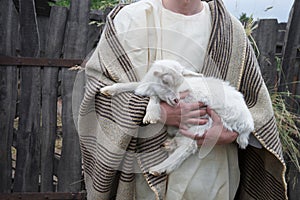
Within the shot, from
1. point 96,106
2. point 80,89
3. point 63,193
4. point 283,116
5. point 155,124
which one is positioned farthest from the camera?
point 63,193

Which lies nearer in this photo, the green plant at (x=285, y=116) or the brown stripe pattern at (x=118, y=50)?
the brown stripe pattern at (x=118, y=50)

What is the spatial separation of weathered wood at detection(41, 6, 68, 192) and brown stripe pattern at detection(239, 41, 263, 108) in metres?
1.46

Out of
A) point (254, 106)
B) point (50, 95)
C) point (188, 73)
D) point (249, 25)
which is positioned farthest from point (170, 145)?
point (50, 95)

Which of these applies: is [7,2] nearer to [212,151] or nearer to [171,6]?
[171,6]

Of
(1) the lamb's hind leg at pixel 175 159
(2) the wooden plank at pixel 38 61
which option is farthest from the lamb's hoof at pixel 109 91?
(2) the wooden plank at pixel 38 61

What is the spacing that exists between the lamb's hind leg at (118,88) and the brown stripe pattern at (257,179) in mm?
626

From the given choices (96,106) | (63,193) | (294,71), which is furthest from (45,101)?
(294,71)

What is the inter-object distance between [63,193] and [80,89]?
2.75 ft

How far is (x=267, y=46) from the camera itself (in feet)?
9.41

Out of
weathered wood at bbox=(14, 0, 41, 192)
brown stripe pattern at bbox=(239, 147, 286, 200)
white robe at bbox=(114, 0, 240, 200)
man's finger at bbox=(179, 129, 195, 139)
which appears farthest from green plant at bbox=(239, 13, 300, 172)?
weathered wood at bbox=(14, 0, 41, 192)

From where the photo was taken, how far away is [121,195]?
1.77m

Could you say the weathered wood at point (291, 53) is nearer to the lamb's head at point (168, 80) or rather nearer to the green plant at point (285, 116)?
the green plant at point (285, 116)

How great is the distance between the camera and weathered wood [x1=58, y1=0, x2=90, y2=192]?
2811 mm

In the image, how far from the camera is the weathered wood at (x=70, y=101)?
2811 mm
